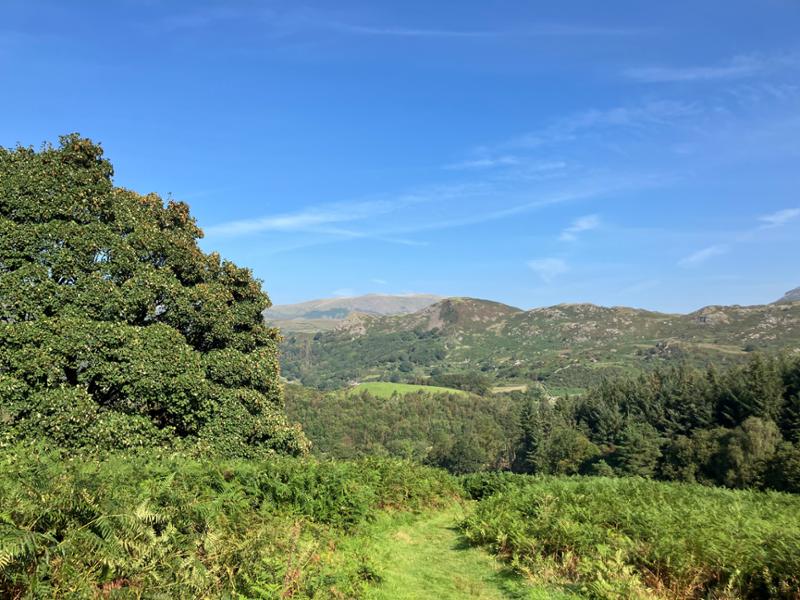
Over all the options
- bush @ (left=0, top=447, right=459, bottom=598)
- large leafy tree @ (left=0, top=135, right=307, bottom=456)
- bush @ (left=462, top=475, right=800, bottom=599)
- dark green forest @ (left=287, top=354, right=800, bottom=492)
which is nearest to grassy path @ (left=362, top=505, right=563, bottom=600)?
bush @ (left=462, top=475, right=800, bottom=599)

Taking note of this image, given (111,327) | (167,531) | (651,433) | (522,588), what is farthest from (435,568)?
(651,433)

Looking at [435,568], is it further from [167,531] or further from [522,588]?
[167,531]

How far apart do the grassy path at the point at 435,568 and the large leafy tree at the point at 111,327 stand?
8.13 metres

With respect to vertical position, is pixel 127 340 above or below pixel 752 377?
above

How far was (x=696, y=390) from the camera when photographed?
108 meters

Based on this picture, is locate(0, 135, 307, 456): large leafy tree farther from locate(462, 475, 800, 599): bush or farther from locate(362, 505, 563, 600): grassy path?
locate(462, 475, 800, 599): bush

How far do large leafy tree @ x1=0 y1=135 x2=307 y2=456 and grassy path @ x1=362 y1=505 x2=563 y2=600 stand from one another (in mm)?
8130

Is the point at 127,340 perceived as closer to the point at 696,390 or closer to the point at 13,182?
the point at 13,182

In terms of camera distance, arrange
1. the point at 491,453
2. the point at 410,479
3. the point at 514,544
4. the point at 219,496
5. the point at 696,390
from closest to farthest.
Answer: the point at 219,496 < the point at 514,544 < the point at 410,479 < the point at 696,390 < the point at 491,453

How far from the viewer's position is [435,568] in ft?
38.0

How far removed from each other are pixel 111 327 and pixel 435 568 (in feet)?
41.8

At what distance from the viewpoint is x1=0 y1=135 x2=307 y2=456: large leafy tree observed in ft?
50.2

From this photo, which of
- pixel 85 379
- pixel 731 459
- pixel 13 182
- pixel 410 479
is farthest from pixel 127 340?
pixel 731 459

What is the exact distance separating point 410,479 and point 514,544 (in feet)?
21.7
